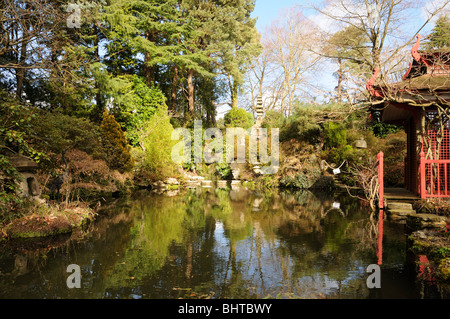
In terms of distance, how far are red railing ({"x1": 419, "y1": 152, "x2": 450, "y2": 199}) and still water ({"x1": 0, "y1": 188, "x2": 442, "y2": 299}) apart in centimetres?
163

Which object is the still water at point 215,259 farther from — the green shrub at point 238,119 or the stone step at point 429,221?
the green shrub at point 238,119

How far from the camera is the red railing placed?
8.58m

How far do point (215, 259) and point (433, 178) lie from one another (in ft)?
23.0

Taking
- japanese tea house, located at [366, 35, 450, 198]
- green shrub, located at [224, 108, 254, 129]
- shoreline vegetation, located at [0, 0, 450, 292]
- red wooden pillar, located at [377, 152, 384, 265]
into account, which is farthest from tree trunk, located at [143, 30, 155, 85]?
red wooden pillar, located at [377, 152, 384, 265]

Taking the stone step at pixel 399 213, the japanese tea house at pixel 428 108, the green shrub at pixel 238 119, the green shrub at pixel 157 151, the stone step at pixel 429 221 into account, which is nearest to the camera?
Answer: the stone step at pixel 429 221

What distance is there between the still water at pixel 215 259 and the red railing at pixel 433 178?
64.1 inches

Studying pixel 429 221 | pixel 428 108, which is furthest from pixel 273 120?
pixel 429 221

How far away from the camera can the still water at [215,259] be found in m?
4.18

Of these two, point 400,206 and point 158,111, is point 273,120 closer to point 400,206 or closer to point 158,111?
point 158,111

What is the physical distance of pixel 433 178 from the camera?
9.13 metres

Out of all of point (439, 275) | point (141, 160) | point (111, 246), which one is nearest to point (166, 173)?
point (141, 160)

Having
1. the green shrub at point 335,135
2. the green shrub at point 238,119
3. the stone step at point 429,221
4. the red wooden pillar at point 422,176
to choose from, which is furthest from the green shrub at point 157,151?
the stone step at point 429,221

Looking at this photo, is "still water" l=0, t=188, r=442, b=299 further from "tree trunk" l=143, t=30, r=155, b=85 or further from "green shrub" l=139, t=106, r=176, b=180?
"tree trunk" l=143, t=30, r=155, b=85

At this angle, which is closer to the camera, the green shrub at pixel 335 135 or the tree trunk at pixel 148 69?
the green shrub at pixel 335 135
